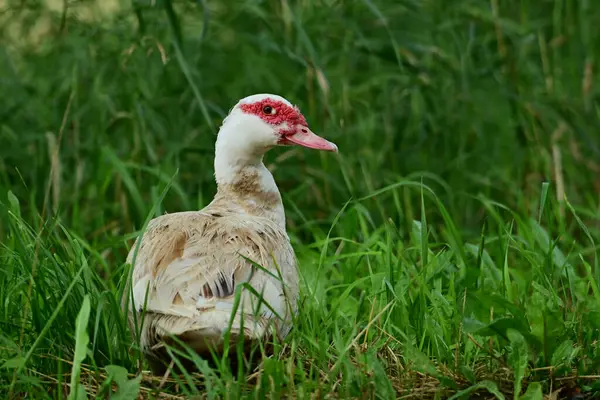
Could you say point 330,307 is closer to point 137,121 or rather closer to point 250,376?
point 250,376

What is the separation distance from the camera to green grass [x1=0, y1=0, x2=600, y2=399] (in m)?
4.53

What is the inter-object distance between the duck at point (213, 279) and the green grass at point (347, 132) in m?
0.29

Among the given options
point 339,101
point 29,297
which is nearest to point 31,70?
point 339,101

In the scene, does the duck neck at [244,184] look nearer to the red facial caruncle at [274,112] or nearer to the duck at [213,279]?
the duck at [213,279]

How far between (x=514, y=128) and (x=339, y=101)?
1.00 m

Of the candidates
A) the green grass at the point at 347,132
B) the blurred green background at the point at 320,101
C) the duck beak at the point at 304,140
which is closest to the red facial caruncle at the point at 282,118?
the duck beak at the point at 304,140

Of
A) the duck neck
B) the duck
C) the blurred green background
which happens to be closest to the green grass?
the blurred green background

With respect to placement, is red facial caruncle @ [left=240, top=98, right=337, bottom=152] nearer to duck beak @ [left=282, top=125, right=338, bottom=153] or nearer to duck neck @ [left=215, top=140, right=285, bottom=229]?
duck beak @ [left=282, top=125, right=338, bottom=153]

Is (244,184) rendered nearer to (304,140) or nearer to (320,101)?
(304,140)

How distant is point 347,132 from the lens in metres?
5.95

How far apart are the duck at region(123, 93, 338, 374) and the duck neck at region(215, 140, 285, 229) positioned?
1 cm

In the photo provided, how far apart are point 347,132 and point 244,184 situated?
1.64 meters

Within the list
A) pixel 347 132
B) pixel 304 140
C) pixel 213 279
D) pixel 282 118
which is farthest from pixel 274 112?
pixel 347 132

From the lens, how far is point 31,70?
670 cm
